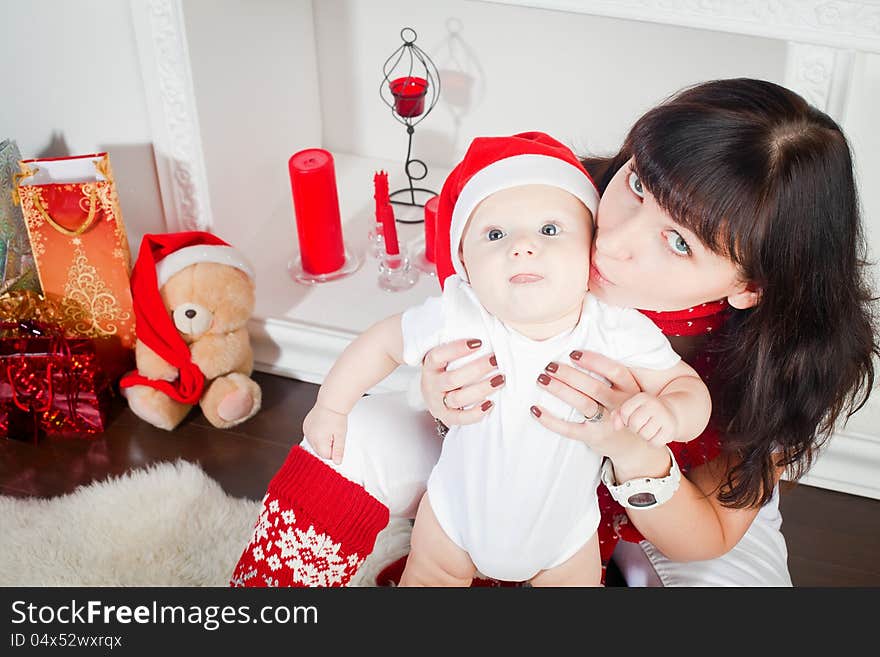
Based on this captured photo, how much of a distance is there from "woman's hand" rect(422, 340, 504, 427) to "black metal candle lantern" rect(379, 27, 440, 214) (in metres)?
0.90

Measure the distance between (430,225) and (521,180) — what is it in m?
0.84

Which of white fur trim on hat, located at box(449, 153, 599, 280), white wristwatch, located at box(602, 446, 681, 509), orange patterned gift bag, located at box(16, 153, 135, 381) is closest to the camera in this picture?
white fur trim on hat, located at box(449, 153, 599, 280)

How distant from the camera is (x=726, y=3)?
1.37m

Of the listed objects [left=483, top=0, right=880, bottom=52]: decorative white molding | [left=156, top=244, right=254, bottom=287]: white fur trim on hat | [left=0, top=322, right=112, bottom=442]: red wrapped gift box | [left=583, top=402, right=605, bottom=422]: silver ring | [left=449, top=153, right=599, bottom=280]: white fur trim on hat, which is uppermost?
[left=483, top=0, right=880, bottom=52]: decorative white molding

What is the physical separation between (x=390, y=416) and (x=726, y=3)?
Answer: 0.70 meters

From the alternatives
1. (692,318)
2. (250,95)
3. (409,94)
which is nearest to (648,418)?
(692,318)

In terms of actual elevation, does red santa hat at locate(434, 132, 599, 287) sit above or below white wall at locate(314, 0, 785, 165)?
above

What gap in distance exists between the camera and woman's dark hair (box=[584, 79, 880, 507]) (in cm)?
93

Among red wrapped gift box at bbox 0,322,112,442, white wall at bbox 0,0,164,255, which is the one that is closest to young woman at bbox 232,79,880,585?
red wrapped gift box at bbox 0,322,112,442

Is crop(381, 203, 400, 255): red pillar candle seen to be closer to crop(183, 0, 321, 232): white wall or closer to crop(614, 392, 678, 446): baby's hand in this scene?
crop(183, 0, 321, 232): white wall

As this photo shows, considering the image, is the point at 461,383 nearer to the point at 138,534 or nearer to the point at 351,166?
the point at 138,534

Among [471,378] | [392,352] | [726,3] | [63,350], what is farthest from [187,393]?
[726,3]

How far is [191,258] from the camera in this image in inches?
68.1

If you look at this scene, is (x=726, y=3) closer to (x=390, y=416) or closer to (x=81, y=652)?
(x=390, y=416)
